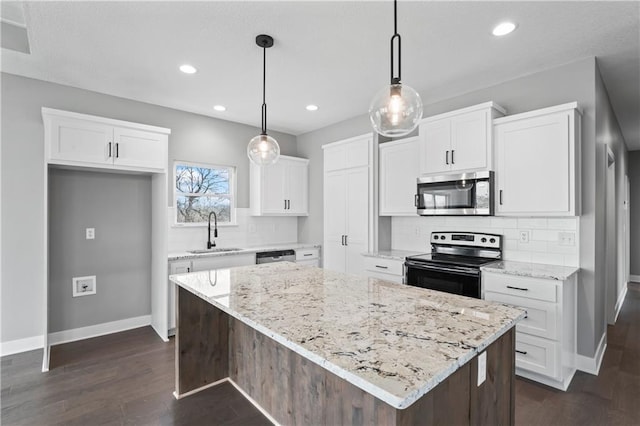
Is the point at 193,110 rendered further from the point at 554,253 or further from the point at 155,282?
the point at 554,253

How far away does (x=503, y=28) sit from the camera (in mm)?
2383

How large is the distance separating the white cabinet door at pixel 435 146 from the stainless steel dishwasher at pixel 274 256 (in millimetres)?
2098

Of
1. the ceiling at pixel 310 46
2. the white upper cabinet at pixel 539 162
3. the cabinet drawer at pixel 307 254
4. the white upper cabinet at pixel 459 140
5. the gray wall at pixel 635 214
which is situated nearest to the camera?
the ceiling at pixel 310 46

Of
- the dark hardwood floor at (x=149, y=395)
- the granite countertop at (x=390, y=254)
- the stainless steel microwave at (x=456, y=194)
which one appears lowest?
the dark hardwood floor at (x=149, y=395)

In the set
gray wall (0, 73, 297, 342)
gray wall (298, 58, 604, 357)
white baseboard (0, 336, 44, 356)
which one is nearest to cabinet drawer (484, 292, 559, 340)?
gray wall (298, 58, 604, 357)

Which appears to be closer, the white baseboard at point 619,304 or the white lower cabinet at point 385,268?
the white lower cabinet at point 385,268

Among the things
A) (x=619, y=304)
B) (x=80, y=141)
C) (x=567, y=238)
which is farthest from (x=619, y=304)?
(x=80, y=141)

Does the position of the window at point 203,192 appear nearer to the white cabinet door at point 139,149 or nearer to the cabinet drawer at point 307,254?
the white cabinet door at point 139,149

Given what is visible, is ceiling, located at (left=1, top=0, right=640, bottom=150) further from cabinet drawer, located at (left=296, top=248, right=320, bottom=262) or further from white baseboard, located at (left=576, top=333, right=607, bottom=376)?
white baseboard, located at (left=576, top=333, right=607, bottom=376)

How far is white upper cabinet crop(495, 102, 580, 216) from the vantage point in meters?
2.68

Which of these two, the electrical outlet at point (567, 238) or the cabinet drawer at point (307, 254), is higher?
the electrical outlet at point (567, 238)

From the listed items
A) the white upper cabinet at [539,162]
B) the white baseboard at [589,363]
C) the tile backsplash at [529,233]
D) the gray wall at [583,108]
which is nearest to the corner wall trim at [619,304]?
the gray wall at [583,108]

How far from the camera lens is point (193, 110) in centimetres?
424

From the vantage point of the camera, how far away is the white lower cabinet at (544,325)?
2496 millimetres
